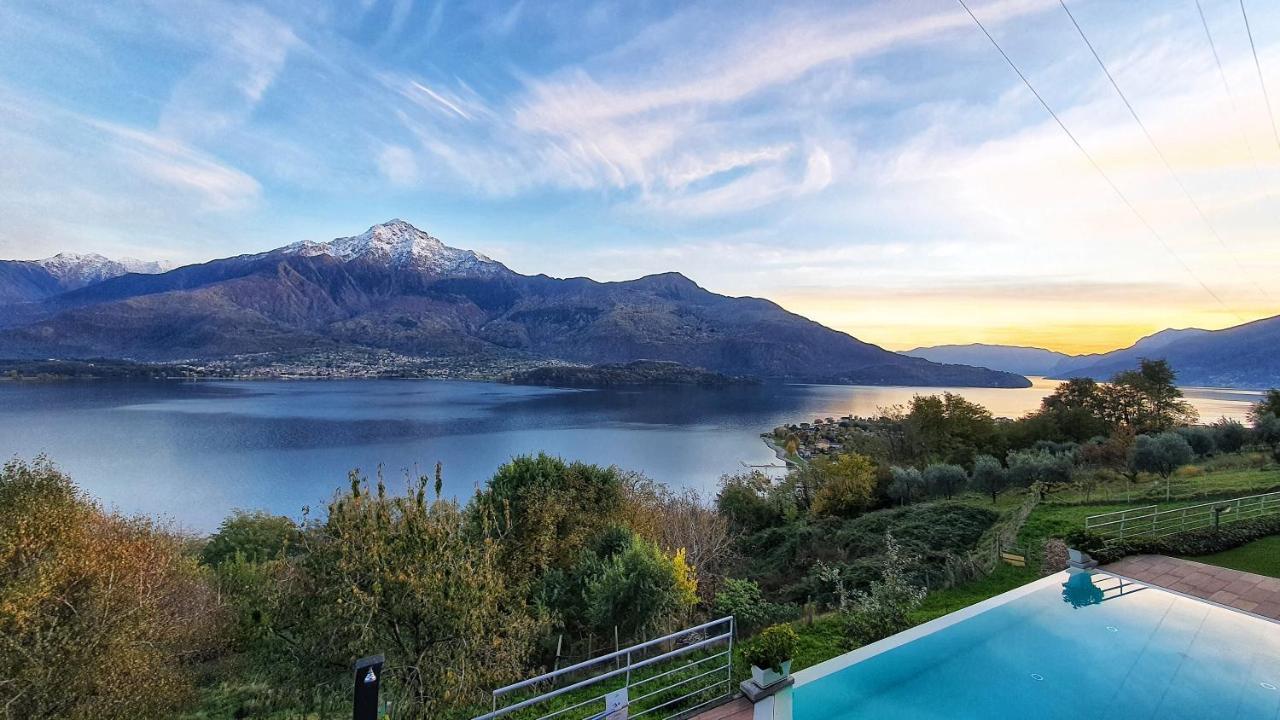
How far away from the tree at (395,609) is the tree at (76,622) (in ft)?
12.9

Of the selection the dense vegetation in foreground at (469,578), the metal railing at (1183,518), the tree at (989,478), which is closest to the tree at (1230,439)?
the dense vegetation in foreground at (469,578)

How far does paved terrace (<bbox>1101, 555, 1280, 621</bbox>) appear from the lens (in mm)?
10016

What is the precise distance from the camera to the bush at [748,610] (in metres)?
12.6

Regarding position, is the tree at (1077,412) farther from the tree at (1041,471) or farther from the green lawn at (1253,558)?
the green lawn at (1253,558)

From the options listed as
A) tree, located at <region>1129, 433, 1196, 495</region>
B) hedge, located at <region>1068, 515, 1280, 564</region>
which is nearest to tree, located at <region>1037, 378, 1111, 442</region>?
tree, located at <region>1129, 433, 1196, 495</region>

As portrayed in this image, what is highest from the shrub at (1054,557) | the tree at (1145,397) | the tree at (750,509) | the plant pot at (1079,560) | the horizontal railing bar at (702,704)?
the tree at (1145,397)

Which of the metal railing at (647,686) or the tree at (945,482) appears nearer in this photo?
the metal railing at (647,686)

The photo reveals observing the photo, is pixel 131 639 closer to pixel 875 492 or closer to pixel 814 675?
pixel 814 675

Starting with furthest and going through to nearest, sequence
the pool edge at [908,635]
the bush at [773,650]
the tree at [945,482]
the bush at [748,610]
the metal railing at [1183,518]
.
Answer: the tree at [945,482], the metal railing at [1183,518], the bush at [748,610], the pool edge at [908,635], the bush at [773,650]

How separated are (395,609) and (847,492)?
2442 centimetres

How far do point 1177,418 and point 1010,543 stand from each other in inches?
1652

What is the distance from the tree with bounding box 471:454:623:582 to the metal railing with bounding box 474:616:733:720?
3506mm

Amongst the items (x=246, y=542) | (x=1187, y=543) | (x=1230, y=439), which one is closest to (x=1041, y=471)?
(x=1230, y=439)

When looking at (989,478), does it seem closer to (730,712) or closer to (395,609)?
(730,712)
